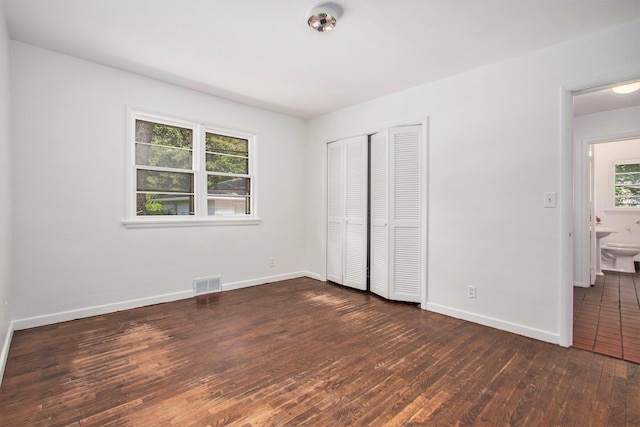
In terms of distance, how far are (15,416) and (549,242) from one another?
12.9 feet

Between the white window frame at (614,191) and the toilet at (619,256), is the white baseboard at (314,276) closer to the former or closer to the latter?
the toilet at (619,256)

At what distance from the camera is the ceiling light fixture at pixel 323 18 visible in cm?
226

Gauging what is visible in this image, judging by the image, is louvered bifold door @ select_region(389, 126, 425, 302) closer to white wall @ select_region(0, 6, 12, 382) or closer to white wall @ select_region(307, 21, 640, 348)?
white wall @ select_region(307, 21, 640, 348)

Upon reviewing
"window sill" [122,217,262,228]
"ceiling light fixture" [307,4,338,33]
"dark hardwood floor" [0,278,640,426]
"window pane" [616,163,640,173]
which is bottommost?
"dark hardwood floor" [0,278,640,426]

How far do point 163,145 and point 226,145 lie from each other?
2.81 feet

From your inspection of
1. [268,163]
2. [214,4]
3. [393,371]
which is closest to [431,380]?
[393,371]

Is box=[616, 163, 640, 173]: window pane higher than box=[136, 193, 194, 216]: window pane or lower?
higher

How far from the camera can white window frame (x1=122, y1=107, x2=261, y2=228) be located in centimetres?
348

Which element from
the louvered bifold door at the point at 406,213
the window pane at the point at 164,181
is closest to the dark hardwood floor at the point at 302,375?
the louvered bifold door at the point at 406,213

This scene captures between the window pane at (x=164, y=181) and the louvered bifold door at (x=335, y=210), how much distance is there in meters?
2.02

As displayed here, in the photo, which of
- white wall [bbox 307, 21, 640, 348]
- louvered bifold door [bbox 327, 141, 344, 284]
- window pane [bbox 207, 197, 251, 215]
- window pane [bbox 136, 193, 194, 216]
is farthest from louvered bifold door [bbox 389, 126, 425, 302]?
window pane [bbox 136, 193, 194, 216]

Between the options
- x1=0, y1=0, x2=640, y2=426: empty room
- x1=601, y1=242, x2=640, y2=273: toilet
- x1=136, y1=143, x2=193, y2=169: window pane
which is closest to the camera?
x1=0, y1=0, x2=640, y2=426: empty room

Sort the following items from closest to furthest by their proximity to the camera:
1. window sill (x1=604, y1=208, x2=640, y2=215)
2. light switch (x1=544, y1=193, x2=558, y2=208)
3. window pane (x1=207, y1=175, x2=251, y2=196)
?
light switch (x1=544, y1=193, x2=558, y2=208)
window pane (x1=207, y1=175, x2=251, y2=196)
window sill (x1=604, y1=208, x2=640, y2=215)

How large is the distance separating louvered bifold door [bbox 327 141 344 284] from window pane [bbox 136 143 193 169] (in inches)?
79.7
